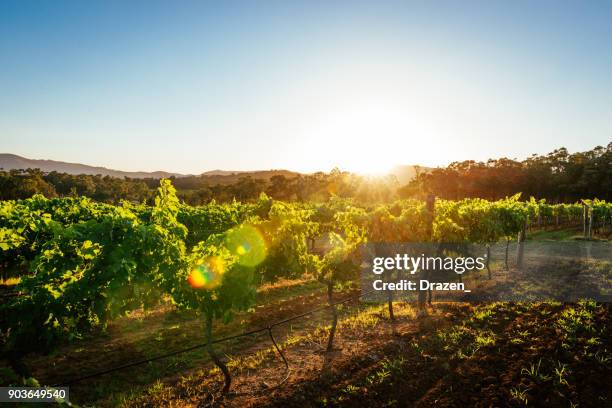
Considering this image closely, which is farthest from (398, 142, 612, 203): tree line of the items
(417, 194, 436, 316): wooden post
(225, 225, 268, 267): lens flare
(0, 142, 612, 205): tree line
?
(225, 225, 268, 267): lens flare

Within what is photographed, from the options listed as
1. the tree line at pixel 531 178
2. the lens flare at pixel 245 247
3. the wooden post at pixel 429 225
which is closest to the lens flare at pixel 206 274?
the lens flare at pixel 245 247

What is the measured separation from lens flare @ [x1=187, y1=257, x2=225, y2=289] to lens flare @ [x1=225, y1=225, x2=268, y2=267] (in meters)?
0.49

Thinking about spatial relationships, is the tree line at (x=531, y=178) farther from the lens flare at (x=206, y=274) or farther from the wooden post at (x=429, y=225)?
the lens flare at (x=206, y=274)

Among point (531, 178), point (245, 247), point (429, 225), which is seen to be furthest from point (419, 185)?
point (245, 247)

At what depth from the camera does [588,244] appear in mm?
27828

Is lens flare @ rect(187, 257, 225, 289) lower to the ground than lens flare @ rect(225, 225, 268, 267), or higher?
lower

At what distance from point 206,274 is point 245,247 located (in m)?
1.03

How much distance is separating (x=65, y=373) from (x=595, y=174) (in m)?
66.9

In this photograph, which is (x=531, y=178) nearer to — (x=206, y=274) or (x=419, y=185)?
(x=419, y=185)

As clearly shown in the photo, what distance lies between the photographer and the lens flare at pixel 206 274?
7.10m

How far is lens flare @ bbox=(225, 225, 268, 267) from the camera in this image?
7.64 m

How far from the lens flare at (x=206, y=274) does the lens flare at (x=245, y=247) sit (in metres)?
0.49

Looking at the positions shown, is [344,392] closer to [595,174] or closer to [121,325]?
[121,325]

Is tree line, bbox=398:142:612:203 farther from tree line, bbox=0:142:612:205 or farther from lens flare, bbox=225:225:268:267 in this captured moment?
lens flare, bbox=225:225:268:267
